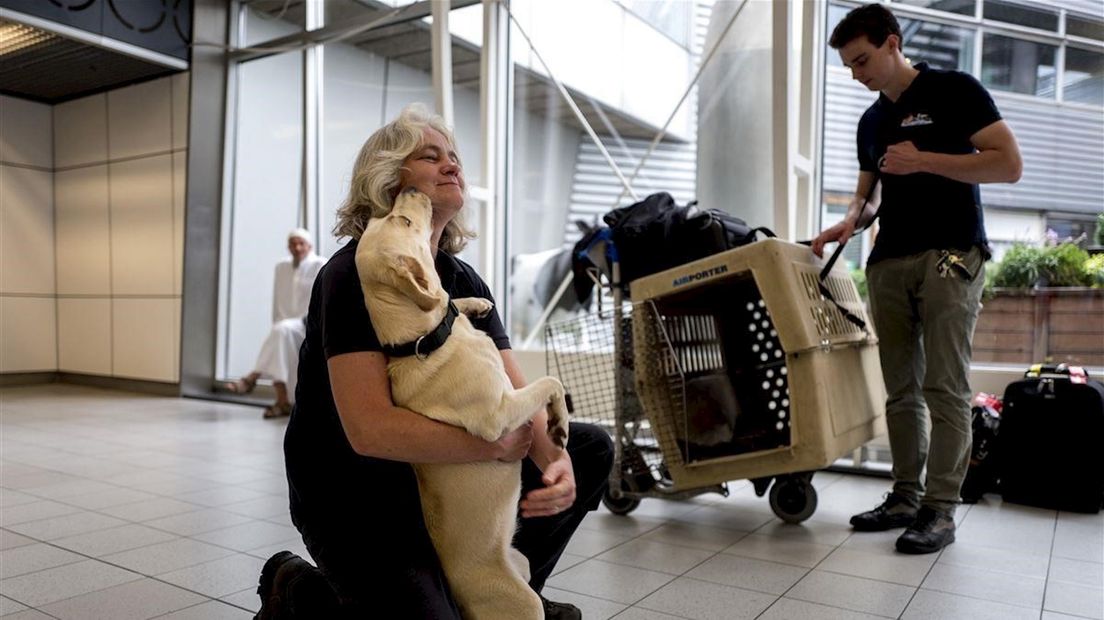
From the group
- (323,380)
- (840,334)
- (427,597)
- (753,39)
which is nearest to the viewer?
(427,597)

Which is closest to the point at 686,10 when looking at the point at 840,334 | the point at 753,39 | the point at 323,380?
the point at 753,39

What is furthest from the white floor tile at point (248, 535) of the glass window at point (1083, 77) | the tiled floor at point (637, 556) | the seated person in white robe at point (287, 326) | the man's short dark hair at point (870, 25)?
the glass window at point (1083, 77)

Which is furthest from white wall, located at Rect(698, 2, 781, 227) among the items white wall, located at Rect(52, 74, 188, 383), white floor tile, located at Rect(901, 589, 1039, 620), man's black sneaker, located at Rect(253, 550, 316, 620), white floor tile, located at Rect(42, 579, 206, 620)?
white wall, located at Rect(52, 74, 188, 383)

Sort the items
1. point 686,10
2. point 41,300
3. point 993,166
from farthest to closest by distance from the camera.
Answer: point 41,300 < point 686,10 < point 993,166

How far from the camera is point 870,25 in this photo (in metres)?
2.51

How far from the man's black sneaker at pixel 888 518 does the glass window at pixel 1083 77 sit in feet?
7.22

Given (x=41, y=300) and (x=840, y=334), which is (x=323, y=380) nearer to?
(x=840, y=334)

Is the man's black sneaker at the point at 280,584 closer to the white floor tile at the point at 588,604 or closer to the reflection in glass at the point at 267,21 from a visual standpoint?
the white floor tile at the point at 588,604

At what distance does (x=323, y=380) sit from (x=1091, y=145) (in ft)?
12.2

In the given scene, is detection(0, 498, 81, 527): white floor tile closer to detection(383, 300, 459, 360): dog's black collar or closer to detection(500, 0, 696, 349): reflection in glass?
detection(383, 300, 459, 360): dog's black collar

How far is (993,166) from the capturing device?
2404 mm

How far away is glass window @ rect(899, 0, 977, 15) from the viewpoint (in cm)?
387

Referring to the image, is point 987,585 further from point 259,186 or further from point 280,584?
point 259,186

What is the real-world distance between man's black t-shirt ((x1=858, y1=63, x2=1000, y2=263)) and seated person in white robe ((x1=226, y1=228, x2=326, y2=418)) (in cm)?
403
